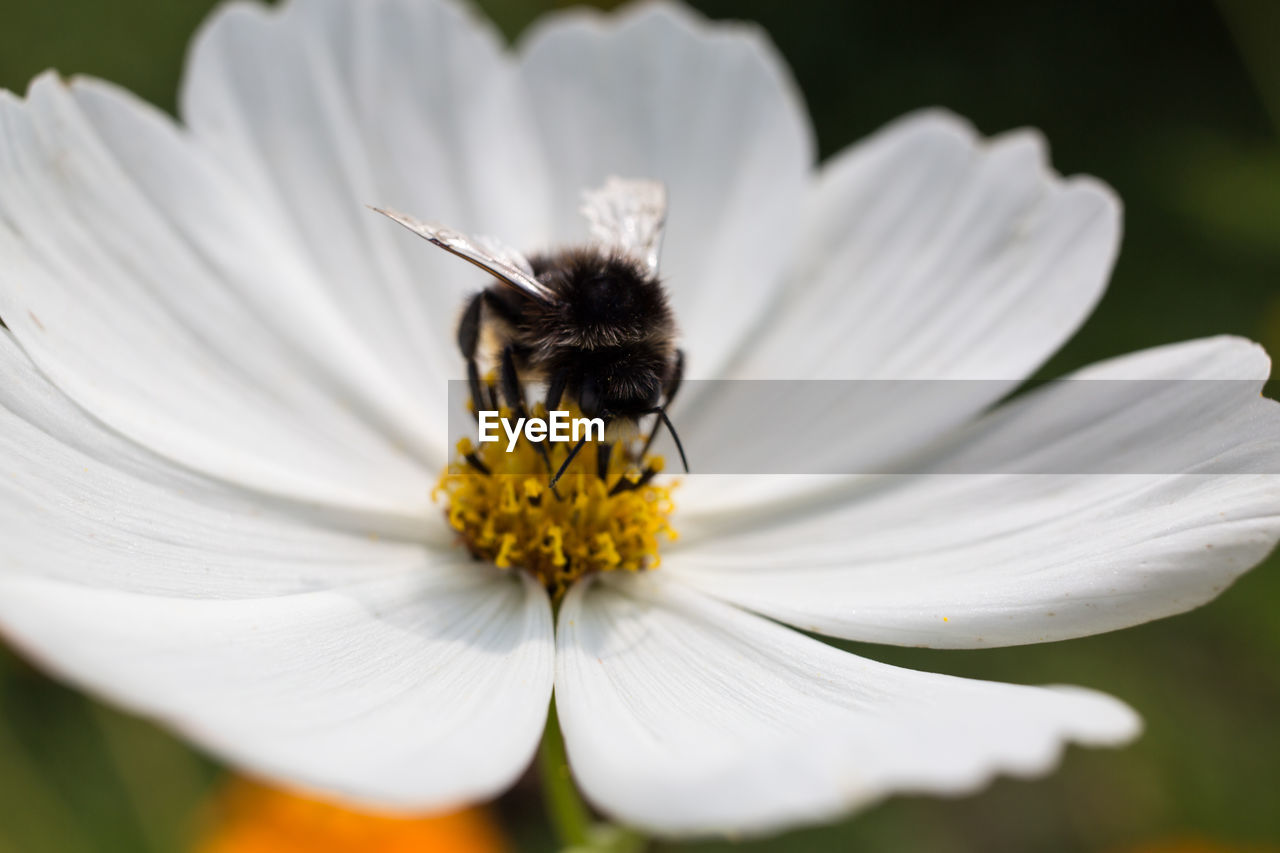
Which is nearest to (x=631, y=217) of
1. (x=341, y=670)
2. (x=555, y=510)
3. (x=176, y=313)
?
(x=555, y=510)

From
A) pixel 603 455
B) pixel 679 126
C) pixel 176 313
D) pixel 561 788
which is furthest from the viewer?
pixel 679 126

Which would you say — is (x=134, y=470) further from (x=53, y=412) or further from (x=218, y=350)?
(x=218, y=350)

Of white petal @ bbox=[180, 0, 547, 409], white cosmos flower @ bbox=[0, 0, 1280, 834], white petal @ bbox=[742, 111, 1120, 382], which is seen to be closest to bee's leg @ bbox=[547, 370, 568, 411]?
white cosmos flower @ bbox=[0, 0, 1280, 834]

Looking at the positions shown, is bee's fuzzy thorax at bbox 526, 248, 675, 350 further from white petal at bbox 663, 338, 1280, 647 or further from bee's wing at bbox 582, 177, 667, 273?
white petal at bbox 663, 338, 1280, 647

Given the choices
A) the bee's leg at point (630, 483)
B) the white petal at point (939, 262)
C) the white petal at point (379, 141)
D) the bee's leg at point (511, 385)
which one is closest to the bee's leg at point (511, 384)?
the bee's leg at point (511, 385)

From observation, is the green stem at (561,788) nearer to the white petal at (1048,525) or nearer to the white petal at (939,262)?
the white petal at (1048,525)

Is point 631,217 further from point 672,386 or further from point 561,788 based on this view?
point 561,788
